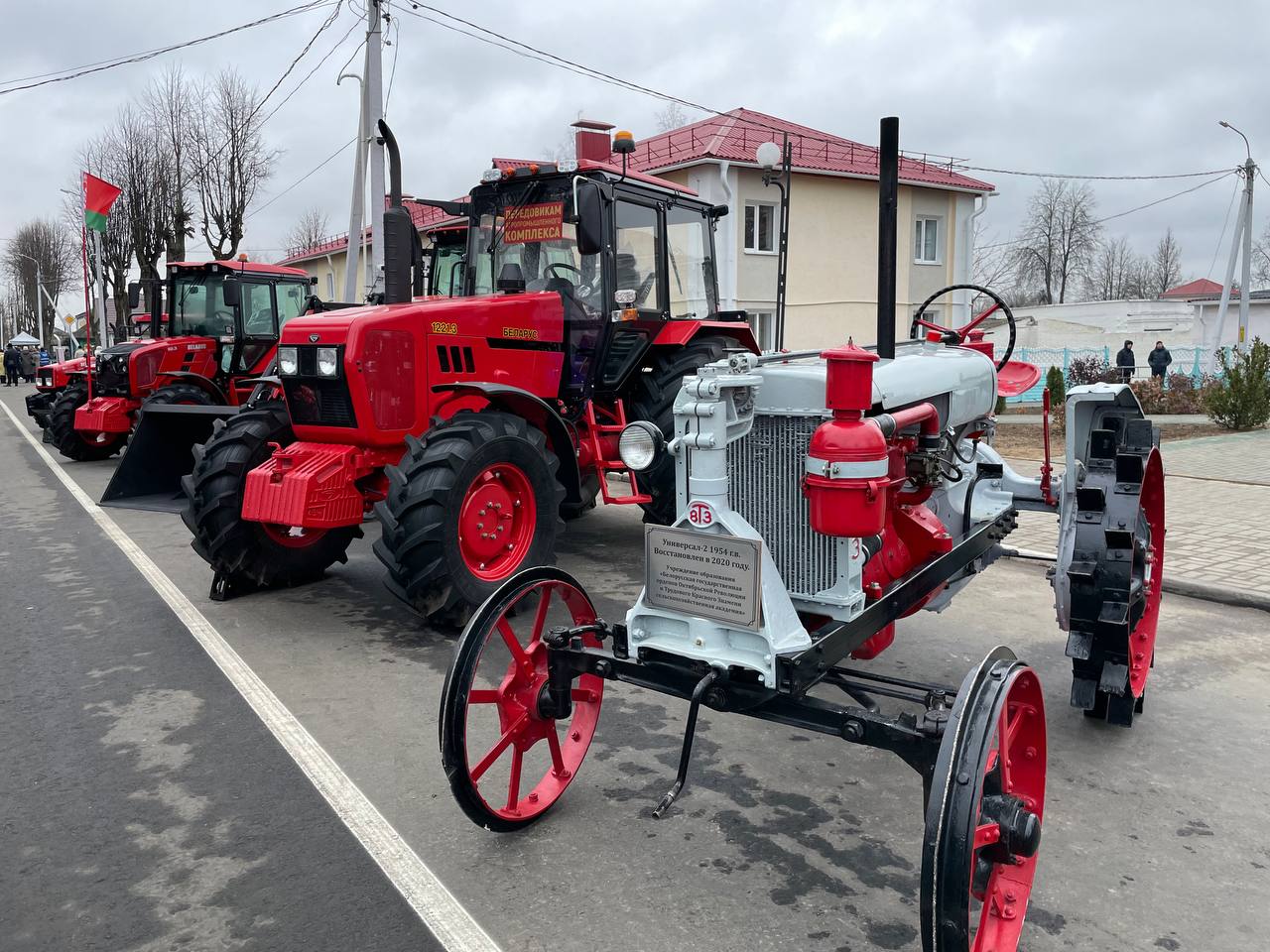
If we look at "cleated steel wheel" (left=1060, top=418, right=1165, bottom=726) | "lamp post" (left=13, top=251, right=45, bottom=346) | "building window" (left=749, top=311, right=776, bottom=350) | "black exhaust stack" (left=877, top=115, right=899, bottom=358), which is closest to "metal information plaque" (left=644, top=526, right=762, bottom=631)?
"black exhaust stack" (left=877, top=115, right=899, bottom=358)

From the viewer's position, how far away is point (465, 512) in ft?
17.7

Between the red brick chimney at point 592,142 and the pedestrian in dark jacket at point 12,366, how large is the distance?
153 feet

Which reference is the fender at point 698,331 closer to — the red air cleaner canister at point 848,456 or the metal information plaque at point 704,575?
the metal information plaque at point 704,575

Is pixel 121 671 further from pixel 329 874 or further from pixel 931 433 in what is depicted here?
pixel 931 433

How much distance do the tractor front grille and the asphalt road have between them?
2.79ft

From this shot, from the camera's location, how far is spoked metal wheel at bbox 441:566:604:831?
295 centimetres

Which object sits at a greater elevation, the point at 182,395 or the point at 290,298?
the point at 290,298

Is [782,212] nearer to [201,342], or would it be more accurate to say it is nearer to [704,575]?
[704,575]

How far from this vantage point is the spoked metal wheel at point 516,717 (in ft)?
9.68

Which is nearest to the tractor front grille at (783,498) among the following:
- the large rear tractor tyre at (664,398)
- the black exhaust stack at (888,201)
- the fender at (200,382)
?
the black exhaust stack at (888,201)

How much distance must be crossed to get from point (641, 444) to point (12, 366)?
5055 cm

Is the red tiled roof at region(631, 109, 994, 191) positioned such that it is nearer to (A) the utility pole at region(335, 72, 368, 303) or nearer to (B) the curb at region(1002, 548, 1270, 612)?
(A) the utility pole at region(335, 72, 368, 303)

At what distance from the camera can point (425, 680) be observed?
185 inches

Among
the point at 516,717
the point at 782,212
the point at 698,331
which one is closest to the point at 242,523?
the point at 516,717
